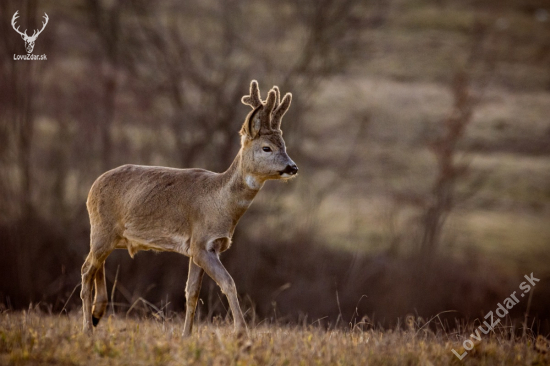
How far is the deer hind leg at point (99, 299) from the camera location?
8242 millimetres

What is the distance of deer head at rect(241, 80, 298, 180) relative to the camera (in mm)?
7574

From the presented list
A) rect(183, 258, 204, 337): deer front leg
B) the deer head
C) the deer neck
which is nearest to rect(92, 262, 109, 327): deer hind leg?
rect(183, 258, 204, 337): deer front leg

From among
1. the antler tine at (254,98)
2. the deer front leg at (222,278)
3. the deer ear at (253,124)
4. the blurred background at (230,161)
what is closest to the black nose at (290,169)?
the deer ear at (253,124)

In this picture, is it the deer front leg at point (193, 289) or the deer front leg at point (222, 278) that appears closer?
the deer front leg at point (222, 278)

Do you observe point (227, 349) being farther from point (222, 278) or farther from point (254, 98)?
point (254, 98)

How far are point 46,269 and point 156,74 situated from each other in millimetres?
8178

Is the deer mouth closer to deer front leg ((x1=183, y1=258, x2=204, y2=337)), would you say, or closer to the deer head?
the deer head

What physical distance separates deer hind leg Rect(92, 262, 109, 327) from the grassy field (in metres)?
0.93

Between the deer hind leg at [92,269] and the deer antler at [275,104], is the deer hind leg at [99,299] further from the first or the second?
the deer antler at [275,104]

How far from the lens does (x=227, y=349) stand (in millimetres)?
6191

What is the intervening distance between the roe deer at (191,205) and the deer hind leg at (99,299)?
12 millimetres

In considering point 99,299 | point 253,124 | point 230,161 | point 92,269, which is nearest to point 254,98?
point 253,124

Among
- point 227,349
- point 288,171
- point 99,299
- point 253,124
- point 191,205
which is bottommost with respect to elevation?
point 99,299

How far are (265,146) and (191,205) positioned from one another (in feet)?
3.59
